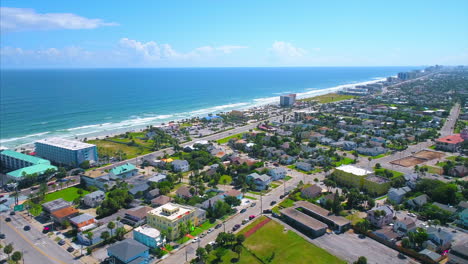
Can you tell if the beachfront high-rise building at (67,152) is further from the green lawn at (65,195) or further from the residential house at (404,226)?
the residential house at (404,226)

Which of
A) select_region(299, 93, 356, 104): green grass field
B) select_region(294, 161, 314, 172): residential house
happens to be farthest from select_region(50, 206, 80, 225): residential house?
select_region(299, 93, 356, 104): green grass field

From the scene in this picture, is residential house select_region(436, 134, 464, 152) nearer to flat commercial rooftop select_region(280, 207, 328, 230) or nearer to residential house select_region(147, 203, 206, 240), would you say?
flat commercial rooftop select_region(280, 207, 328, 230)

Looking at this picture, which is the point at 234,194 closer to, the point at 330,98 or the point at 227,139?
the point at 227,139

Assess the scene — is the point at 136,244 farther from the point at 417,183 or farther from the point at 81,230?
the point at 417,183

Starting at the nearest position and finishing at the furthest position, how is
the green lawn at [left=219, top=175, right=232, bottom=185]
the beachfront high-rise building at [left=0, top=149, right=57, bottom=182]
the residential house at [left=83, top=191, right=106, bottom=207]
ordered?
the residential house at [left=83, top=191, right=106, bottom=207]
the green lawn at [left=219, top=175, right=232, bottom=185]
the beachfront high-rise building at [left=0, top=149, right=57, bottom=182]

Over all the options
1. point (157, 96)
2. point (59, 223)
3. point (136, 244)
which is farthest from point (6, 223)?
point (157, 96)

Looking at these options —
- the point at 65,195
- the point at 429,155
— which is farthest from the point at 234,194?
the point at 429,155
